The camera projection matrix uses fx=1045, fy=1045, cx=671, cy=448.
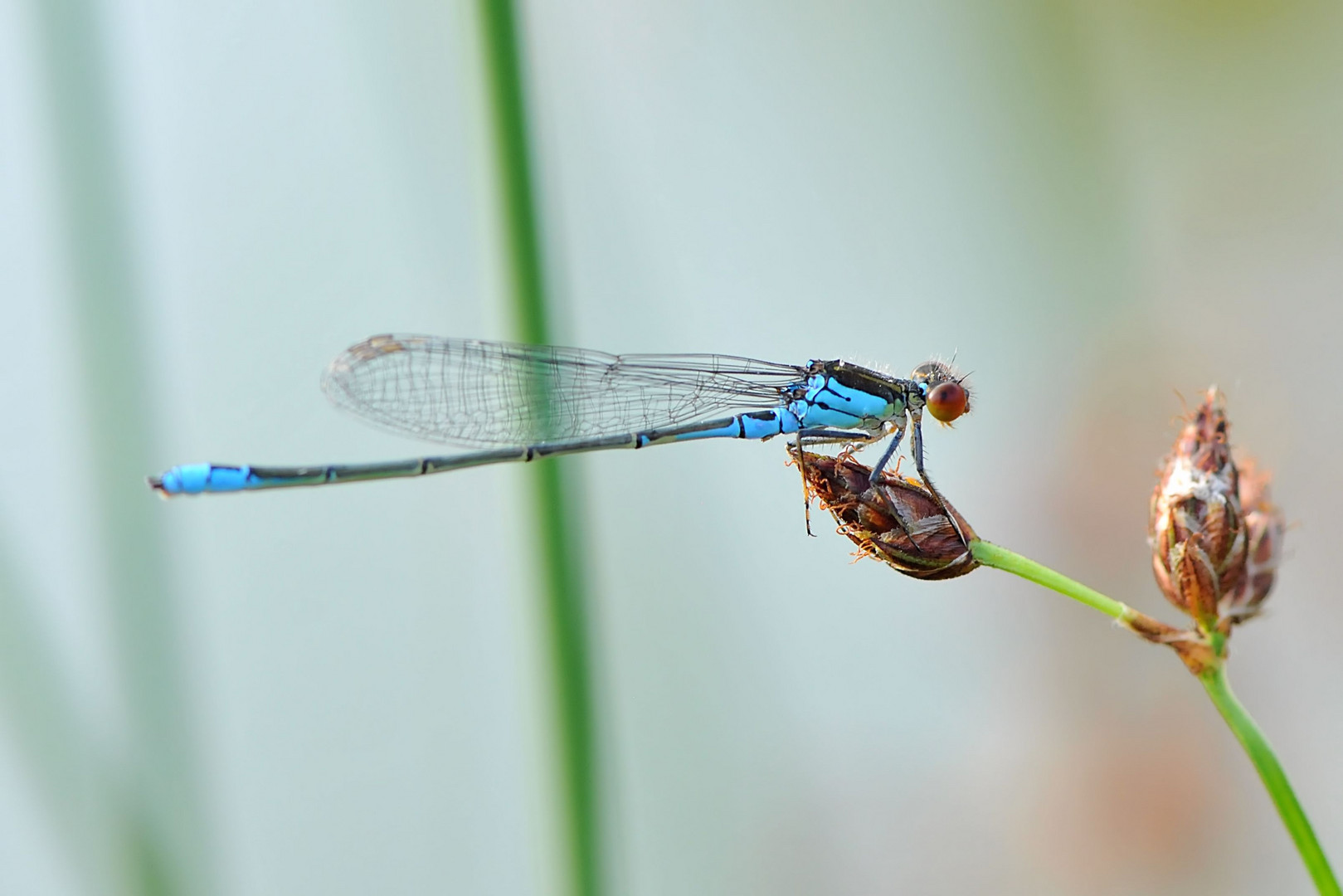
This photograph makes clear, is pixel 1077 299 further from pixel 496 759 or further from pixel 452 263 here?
pixel 496 759

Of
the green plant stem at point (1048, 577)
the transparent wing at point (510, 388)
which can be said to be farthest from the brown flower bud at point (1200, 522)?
the transparent wing at point (510, 388)

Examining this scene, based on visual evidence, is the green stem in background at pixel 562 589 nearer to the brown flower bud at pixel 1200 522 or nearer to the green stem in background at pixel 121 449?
the green stem in background at pixel 121 449

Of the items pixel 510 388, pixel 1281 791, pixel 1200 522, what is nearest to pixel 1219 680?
pixel 1281 791

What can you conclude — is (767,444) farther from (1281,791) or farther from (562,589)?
(1281,791)

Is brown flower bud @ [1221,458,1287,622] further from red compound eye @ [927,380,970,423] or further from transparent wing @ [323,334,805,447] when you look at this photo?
transparent wing @ [323,334,805,447]

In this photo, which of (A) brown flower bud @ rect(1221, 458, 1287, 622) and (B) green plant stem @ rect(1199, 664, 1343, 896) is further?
(A) brown flower bud @ rect(1221, 458, 1287, 622)

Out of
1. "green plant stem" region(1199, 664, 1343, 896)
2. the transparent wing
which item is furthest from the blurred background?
"green plant stem" region(1199, 664, 1343, 896)

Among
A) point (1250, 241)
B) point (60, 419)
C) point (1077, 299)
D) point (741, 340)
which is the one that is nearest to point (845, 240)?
point (741, 340)
